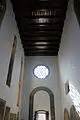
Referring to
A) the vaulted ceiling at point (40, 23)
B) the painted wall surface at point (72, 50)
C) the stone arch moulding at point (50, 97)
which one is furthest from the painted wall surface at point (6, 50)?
the stone arch moulding at point (50, 97)

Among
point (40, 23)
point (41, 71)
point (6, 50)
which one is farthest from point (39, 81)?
point (6, 50)

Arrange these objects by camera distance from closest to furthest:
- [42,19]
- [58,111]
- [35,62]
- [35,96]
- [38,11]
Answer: [38,11] < [42,19] < [58,111] < [35,96] < [35,62]

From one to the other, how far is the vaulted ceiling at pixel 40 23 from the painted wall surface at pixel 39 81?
1.60 ft

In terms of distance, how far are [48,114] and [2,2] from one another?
6.18 metres

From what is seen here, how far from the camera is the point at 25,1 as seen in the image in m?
5.84

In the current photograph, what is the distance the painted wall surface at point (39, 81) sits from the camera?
26.2 ft

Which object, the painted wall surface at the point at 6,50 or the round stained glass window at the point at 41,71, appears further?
the round stained glass window at the point at 41,71

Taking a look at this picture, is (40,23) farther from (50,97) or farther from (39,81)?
(50,97)

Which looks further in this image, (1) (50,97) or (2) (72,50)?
(1) (50,97)

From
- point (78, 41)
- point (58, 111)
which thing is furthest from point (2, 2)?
point (58, 111)

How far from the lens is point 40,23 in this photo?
709 cm

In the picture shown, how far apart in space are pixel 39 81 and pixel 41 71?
2.32ft

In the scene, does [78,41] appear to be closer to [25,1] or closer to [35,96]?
[25,1]

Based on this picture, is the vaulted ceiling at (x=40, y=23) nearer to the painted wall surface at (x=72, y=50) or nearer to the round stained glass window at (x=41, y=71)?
the painted wall surface at (x=72, y=50)
